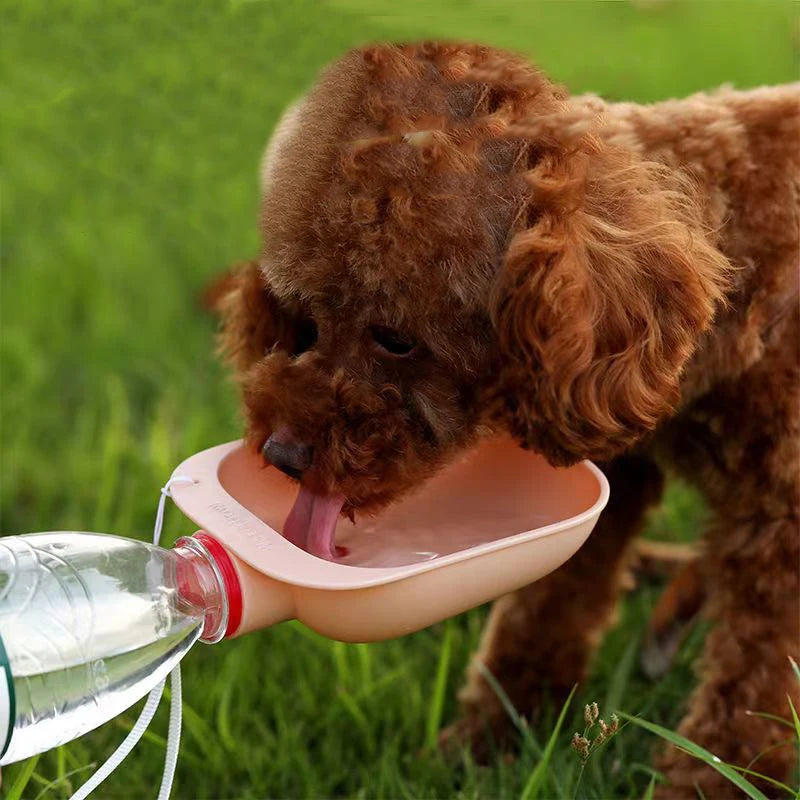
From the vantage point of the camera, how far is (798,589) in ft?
6.09

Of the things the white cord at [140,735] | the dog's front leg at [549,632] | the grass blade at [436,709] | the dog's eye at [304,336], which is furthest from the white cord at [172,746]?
the dog's front leg at [549,632]

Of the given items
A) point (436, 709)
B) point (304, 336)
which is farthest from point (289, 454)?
point (436, 709)

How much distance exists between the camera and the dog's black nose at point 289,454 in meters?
1.56

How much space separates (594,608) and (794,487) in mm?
573

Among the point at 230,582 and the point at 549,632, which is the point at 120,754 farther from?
the point at 549,632

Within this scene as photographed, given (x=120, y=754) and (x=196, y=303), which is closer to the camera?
(x=120, y=754)

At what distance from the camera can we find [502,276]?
4.87 feet

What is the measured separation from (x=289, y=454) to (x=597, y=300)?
0.45 metres

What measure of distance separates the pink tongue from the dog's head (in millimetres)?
25

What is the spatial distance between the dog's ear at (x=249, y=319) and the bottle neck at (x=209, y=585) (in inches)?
13.8

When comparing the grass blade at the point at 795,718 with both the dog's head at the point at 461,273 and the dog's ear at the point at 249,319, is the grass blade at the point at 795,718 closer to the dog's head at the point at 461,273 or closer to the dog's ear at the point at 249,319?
the dog's head at the point at 461,273

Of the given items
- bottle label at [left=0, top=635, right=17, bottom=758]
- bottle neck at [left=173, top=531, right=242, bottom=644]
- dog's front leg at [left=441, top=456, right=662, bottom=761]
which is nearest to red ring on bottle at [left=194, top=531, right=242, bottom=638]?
bottle neck at [left=173, top=531, right=242, bottom=644]

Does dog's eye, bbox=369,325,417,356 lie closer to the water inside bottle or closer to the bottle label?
the water inside bottle

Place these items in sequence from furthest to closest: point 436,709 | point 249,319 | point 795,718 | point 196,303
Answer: point 196,303, point 436,709, point 249,319, point 795,718
